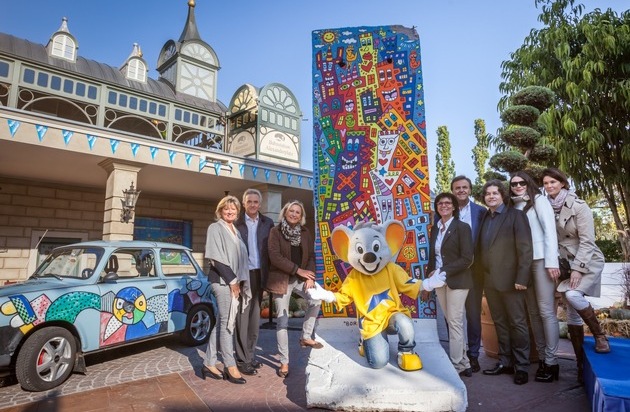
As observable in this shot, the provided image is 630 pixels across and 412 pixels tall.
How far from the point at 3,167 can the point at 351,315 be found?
9299 mm

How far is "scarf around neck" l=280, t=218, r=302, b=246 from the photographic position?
400 centimetres

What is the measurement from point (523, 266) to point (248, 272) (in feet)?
8.94

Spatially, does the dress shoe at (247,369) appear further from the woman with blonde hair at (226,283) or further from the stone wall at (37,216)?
the stone wall at (37,216)

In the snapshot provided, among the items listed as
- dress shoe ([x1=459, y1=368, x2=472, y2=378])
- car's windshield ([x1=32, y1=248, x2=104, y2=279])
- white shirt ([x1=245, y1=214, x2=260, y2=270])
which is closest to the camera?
dress shoe ([x1=459, y1=368, x2=472, y2=378])

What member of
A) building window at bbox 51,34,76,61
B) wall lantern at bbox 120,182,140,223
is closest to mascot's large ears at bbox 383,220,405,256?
wall lantern at bbox 120,182,140,223

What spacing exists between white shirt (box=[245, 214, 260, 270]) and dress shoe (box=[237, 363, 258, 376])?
1.03m

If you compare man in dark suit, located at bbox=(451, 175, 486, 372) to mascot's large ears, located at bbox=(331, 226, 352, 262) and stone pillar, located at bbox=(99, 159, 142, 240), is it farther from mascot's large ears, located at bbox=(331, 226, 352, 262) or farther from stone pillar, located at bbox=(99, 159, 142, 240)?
stone pillar, located at bbox=(99, 159, 142, 240)

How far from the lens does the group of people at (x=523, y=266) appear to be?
3.48 metres

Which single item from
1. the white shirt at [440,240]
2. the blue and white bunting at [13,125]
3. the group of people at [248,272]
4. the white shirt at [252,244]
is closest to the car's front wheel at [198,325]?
the group of people at [248,272]

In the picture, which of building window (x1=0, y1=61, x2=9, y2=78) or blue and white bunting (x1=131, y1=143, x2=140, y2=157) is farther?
blue and white bunting (x1=131, y1=143, x2=140, y2=157)

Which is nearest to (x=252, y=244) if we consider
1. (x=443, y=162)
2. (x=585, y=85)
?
(x=585, y=85)

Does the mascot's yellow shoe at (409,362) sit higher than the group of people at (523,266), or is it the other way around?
the group of people at (523,266)

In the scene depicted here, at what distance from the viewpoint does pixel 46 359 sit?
3.73m

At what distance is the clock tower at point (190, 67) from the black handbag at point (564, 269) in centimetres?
1104
